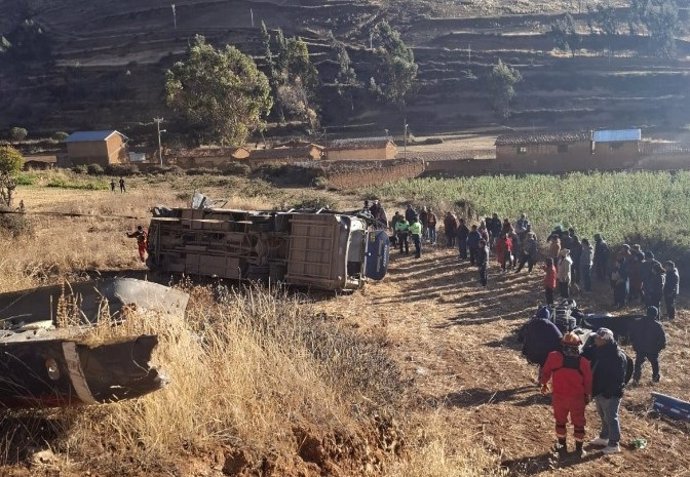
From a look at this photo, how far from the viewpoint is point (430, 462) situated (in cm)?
497

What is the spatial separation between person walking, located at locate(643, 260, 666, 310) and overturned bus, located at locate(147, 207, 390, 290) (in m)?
5.28

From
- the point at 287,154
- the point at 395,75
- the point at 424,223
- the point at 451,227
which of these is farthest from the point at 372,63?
the point at 451,227

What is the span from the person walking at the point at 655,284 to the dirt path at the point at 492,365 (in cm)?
70

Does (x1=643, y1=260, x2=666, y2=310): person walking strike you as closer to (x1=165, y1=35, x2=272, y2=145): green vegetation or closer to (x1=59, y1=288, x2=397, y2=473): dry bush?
(x1=59, y1=288, x2=397, y2=473): dry bush

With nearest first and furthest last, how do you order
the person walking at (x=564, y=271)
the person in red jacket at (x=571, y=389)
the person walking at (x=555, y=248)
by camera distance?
the person in red jacket at (x=571, y=389), the person walking at (x=564, y=271), the person walking at (x=555, y=248)

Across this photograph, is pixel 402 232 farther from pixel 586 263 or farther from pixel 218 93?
pixel 218 93

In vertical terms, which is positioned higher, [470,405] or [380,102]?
[380,102]

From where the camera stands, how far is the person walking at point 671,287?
12906 millimetres

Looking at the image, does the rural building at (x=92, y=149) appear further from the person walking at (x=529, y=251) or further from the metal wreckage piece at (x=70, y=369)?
the metal wreckage piece at (x=70, y=369)

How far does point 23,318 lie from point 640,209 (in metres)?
22.1

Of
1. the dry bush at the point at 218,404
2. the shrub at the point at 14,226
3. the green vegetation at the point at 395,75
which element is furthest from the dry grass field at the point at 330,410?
the green vegetation at the point at 395,75

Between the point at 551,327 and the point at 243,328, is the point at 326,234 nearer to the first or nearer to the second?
the point at 551,327

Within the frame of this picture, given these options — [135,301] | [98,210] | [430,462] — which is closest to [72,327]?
[135,301]

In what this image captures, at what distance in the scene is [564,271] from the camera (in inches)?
540
